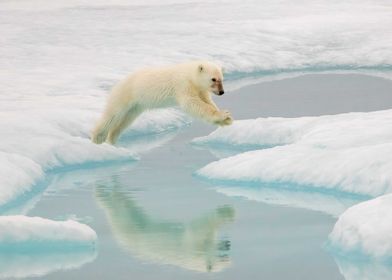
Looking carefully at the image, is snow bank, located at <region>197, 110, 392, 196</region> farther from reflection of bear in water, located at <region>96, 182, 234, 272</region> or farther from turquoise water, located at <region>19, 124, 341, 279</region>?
reflection of bear in water, located at <region>96, 182, 234, 272</region>

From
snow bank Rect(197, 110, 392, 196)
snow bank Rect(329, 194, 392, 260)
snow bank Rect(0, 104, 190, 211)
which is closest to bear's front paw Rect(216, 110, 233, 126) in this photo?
snow bank Rect(197, 110, 392, 196)

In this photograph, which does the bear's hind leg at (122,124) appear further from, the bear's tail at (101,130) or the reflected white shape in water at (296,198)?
the reflected white shape in water at (296,198)

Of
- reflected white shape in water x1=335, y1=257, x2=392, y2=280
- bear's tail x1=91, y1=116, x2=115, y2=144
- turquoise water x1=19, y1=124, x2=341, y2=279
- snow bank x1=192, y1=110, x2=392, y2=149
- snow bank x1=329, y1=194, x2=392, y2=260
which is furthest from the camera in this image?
bear's tail x1=91, y1=116, x2=115, y2=144

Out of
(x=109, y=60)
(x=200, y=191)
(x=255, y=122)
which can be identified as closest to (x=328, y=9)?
(x=109, y=60)

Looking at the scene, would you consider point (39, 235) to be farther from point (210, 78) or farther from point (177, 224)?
point (210, 78)

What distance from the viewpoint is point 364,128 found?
788 centimetres

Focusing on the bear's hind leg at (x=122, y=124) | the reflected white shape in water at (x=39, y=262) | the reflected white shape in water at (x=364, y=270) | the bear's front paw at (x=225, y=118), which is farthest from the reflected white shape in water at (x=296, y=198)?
the bear's hind leg at (x=122, y=124)

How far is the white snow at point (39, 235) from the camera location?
18.7 ft

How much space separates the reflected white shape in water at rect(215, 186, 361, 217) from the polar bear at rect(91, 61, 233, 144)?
3.03 ft

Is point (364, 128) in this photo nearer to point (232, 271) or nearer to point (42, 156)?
point (42, 156)

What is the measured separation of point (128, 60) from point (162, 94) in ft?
17.9

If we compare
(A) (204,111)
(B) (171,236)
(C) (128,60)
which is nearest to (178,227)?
(B) (171,236)

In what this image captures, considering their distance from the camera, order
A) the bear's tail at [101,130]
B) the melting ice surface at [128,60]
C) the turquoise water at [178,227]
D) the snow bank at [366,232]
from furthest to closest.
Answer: the bear's tail at [101,130], the melting ice surface at [128,60], the turquoise water at [178,227], the snow bank at [366,232]

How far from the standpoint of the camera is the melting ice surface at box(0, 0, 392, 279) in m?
7.02
